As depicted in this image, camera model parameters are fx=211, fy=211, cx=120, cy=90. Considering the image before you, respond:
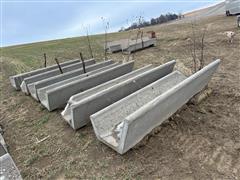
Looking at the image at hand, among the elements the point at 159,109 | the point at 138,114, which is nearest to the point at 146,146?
the point at 159,109

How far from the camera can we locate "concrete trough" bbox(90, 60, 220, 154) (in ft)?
8.44

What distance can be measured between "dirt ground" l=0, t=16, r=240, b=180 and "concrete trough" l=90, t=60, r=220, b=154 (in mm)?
150

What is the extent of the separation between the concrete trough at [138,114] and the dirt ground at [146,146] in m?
0.15

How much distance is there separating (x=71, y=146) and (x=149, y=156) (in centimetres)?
116

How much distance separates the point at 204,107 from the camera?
3.79 m

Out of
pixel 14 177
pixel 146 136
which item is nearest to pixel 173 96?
pixel 146 136

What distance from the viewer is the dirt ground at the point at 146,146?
252 cm

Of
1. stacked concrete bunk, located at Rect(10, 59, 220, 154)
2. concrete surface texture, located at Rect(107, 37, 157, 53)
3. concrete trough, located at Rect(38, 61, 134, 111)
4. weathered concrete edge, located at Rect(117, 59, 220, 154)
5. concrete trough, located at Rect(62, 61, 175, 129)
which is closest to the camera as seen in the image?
weathered concrete edge, located at Rect(117, 59, 220, 154)

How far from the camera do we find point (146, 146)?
290cm

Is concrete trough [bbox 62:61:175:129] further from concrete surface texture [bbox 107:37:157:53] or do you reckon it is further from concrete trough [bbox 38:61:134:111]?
concrete surface texture [bbox 107:37:157:53]

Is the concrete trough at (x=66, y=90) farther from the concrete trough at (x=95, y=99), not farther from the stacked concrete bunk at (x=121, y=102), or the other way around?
the concrete trough at (x=95, y=99)

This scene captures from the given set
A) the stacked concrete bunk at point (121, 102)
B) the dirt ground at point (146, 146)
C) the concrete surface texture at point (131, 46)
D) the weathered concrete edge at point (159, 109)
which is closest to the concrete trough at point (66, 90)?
the stacked concrete bunk at point (121, 102)

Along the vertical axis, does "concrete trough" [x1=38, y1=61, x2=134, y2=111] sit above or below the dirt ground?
above

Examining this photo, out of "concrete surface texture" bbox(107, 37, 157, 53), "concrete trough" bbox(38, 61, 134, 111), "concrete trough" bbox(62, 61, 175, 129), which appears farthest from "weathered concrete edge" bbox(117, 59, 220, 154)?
"concrete surface texture" bbox(107, 37, 157, 53)
